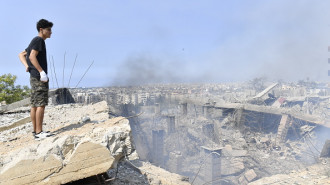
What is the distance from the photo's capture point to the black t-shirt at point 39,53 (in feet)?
9.52

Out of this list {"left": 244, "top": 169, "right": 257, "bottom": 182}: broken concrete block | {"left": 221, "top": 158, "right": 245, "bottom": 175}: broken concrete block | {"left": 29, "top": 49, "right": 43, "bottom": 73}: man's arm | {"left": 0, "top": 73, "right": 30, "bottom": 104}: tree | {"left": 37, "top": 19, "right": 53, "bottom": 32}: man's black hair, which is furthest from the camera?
{"left": 0, "top": 73, "right": 30, "bottom": 104}: tree

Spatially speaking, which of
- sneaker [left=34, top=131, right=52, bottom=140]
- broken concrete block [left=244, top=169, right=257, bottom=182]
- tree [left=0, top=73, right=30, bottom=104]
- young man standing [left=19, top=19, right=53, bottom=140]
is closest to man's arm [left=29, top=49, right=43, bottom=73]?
young man standing [left=19, top=19, right=53, bottom=140]

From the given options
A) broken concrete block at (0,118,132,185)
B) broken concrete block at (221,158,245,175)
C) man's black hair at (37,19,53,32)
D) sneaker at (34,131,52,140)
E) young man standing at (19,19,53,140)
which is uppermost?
man's black hair at (37,19,53,32)

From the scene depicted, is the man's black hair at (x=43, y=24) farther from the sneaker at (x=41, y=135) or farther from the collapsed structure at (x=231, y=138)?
the collapsed structure at (x=231, y=138)

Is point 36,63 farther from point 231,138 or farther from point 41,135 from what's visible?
point 231,138

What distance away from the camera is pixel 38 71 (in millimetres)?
2959

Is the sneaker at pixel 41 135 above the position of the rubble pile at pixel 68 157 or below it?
above

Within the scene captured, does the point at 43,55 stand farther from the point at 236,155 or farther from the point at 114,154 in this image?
the point at 236,155

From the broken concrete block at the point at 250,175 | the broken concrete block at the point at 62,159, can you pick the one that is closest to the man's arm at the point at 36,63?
the broken concrete block at the point at 62,159

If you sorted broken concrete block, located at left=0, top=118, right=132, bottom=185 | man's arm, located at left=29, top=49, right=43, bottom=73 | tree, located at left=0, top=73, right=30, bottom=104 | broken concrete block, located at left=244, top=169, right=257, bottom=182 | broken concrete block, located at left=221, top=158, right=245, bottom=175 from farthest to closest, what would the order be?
tree, located at left=0, top=73, right=30, bottom=104, broken concrete block, located at left=221, top=158, right=245, bottom=175, broken concrete block, located at left=244, top=169, right=257, bottom=182, man's arm, located at left=29, top=49, right=43, bottom=73, broken concrete block, located at left=0, top=118, right=132, bottom=185

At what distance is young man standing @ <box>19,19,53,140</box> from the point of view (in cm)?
289

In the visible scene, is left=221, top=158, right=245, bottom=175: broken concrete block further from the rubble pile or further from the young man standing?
the young man standing

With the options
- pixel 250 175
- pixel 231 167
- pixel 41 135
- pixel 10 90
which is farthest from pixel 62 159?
pixel 10 90

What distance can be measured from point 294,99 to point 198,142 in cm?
1265
